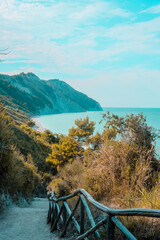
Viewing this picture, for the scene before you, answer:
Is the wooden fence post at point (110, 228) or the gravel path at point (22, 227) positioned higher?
the wooden fence post at point (110, 228)

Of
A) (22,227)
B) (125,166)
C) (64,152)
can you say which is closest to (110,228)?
(125,166)

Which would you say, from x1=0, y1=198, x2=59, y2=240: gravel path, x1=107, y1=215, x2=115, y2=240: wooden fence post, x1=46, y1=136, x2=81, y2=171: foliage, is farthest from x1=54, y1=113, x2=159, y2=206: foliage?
x1=46, y1=136, x2=81, y2=171: foliage

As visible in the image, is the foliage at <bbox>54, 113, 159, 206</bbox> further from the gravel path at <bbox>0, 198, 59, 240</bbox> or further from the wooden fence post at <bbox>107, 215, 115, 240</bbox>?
the wooden fence post at <bbox>107, 215, 115, 240</bbox>

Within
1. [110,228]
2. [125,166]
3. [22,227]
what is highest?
[125,166]

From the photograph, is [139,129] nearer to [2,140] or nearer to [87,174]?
[87,174]

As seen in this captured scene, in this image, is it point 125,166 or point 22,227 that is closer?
point 125,166

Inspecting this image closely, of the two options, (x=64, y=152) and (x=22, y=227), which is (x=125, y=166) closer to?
(x=22, y=227)

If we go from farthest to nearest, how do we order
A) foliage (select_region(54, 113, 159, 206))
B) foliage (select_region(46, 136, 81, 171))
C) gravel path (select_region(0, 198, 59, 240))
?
1. foliage (select_region(46, 136, 81, 171))
2. gravel path (select_region(0, 198, 59, 240))
3. foliage (select_region(54, 113, 159, 206))

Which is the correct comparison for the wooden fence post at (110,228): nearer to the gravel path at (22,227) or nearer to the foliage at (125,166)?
the foliage at (125,166)

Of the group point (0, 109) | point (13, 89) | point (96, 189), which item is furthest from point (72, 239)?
point (13, 89)

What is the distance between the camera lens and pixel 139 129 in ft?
23.1

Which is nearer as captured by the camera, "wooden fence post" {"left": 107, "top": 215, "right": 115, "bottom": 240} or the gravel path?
"wooden fence post" {"left": 107, "top": 215, "right": 115, "bottom": 240}

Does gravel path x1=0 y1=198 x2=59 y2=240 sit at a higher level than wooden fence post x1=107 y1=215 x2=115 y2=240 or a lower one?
lower

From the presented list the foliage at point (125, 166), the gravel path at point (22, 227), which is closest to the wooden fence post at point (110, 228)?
the foliage at point (125, 166)
